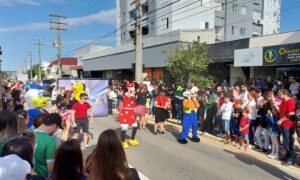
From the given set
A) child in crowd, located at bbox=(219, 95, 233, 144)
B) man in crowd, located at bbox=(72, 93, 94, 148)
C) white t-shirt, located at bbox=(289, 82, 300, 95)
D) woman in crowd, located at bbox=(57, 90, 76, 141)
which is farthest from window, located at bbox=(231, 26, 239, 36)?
man in crowd, located at bbox=(72, 93, 94, 148)

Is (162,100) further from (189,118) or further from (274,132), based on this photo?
(274,132)

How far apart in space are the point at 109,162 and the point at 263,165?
5449mm

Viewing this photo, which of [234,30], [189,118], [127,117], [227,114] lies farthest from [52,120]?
[234,30]

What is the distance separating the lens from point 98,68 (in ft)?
155

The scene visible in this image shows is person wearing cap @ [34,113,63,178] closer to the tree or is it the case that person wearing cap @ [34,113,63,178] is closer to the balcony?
the tree

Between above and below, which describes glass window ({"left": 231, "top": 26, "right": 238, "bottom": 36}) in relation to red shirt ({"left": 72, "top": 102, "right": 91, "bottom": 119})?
above

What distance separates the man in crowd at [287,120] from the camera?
693 centimetres

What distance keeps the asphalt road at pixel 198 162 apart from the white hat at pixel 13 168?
4.16 meters

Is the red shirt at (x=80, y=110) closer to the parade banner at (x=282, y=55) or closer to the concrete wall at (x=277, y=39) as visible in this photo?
the parade banner at (x=282, y=55)

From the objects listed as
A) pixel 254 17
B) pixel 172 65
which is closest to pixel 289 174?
pixel 172 65

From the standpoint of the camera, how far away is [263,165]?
7.12m

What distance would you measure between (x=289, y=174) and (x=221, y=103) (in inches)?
163

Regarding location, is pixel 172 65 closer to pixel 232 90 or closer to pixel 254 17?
pixel 232 90

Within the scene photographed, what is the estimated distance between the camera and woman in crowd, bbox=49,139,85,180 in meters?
2.82
